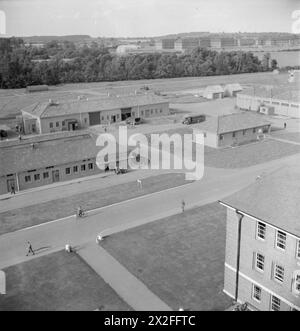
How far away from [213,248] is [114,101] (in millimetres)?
42575

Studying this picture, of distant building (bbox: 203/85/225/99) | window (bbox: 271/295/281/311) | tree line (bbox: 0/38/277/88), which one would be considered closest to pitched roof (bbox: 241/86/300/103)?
distant building (bbox: 203/85/225/99)

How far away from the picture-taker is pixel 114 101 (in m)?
63.0

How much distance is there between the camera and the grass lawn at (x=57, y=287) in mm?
19125

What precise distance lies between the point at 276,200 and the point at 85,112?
45.5m

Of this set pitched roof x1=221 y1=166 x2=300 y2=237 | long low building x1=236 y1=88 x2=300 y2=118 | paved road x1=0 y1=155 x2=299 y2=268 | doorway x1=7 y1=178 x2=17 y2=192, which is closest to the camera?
pitched roof x1=221 y1=166 x2=300 y2=237

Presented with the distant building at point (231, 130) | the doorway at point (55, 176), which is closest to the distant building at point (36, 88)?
the distant building at point (231, 130)

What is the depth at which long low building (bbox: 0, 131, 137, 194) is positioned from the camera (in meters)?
33.9

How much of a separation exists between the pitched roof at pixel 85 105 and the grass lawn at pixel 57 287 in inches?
1406

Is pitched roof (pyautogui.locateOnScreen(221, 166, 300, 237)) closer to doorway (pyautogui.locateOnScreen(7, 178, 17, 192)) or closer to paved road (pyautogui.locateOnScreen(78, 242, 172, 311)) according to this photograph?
paved road (pyautogui.locateOnScreen(78, 242, 172, 311))

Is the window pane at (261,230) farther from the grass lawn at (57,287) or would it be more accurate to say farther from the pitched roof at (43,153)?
the pitched roof at (43,153)

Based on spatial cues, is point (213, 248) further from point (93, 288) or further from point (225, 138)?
point (225, 138)

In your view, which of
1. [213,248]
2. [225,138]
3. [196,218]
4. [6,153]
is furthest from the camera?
[225,138]

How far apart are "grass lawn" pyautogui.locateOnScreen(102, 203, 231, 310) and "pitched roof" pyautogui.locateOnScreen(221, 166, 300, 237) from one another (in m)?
4.88
